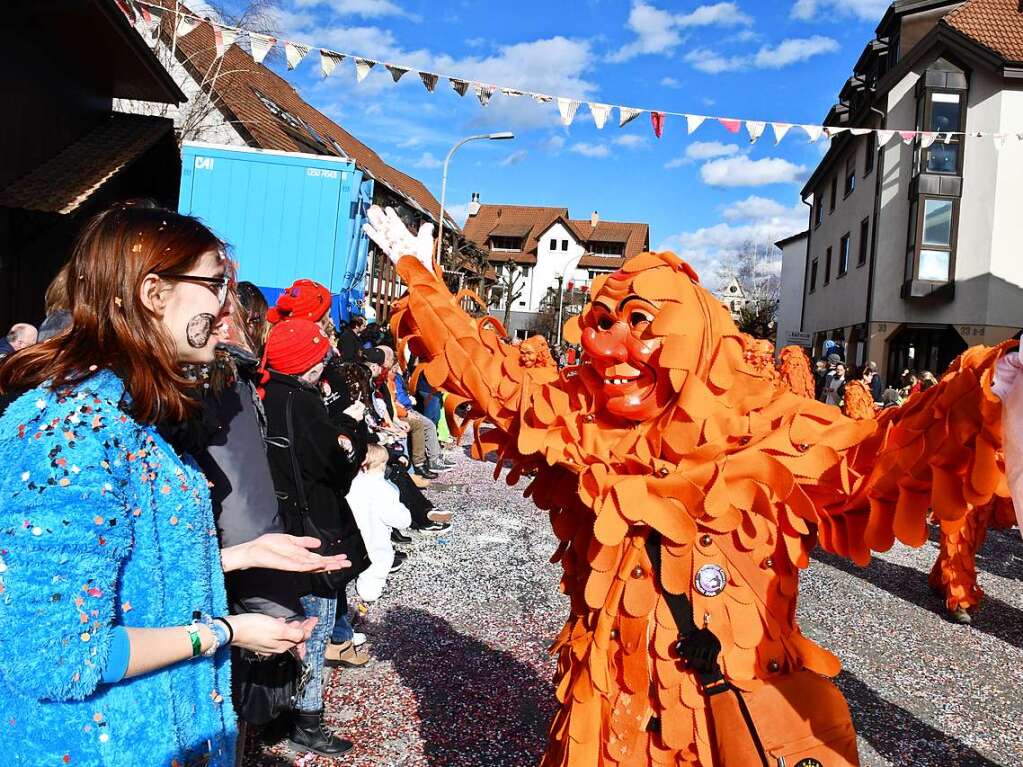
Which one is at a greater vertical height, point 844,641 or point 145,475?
point 145,475

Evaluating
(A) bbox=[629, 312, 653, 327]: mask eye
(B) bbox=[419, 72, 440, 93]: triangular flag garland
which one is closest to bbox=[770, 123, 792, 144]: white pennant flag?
(B) bbox=[419, 72, 440, 93]: triangular flag garland

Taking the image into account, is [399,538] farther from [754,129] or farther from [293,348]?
[754,129]

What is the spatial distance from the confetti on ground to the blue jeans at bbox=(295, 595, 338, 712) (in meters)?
0.20

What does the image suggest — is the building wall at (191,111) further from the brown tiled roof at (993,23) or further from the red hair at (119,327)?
the brown tiled roof at (993,23)

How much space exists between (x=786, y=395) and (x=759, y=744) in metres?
A: 0.90

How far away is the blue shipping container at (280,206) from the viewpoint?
7164 millimetres

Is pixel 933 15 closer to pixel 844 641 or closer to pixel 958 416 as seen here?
pixel 844 641

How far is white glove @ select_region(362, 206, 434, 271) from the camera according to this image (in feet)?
7.92

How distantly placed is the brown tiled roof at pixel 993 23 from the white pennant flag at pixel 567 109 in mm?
14183

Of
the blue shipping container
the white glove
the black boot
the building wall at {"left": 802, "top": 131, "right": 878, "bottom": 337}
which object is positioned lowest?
the black boot

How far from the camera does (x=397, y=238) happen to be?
244 cm

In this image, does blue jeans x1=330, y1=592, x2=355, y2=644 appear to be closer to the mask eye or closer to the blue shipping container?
the mask eye

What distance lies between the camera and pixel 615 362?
197 cm

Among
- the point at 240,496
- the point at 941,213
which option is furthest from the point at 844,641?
the point at 941,213
